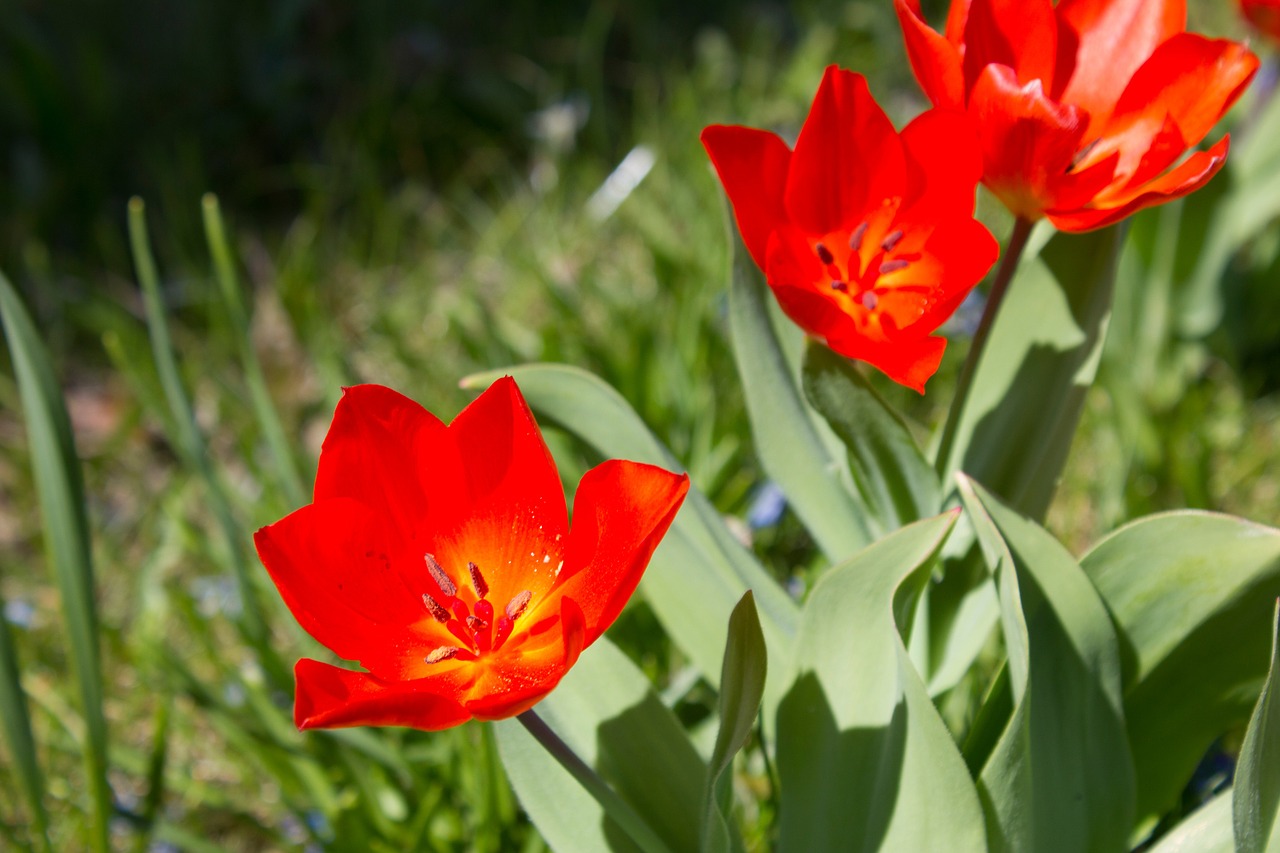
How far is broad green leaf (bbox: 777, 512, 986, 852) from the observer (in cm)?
90

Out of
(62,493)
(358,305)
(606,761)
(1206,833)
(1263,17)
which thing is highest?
(358,305)

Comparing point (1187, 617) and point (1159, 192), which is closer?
point (1159, 192)

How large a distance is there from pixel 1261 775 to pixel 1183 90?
55 cm

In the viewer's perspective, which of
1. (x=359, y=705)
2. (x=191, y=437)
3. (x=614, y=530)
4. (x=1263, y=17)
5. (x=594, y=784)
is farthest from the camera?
(x=1263, y=17)

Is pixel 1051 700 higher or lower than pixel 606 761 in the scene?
lower

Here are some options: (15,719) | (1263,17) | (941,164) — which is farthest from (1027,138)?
(15,719)

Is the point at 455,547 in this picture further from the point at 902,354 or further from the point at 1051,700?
the point at 1051,700

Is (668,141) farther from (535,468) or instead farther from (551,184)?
(535,468)

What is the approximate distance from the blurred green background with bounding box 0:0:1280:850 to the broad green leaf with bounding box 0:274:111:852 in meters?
0.22

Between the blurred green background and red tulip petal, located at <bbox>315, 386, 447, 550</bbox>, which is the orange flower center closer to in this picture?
red tulip petal, located at <bbox>315, 386, 447, 550</bbox>

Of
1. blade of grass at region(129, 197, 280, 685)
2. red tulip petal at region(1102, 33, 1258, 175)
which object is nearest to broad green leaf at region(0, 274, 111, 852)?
blade of grass at region(129, 197, 280, 685)

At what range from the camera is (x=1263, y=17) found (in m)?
1.57

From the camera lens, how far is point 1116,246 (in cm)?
110

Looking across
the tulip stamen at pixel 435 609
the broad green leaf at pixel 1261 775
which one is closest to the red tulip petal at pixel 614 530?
the tulip stamen at pixel 435 609
